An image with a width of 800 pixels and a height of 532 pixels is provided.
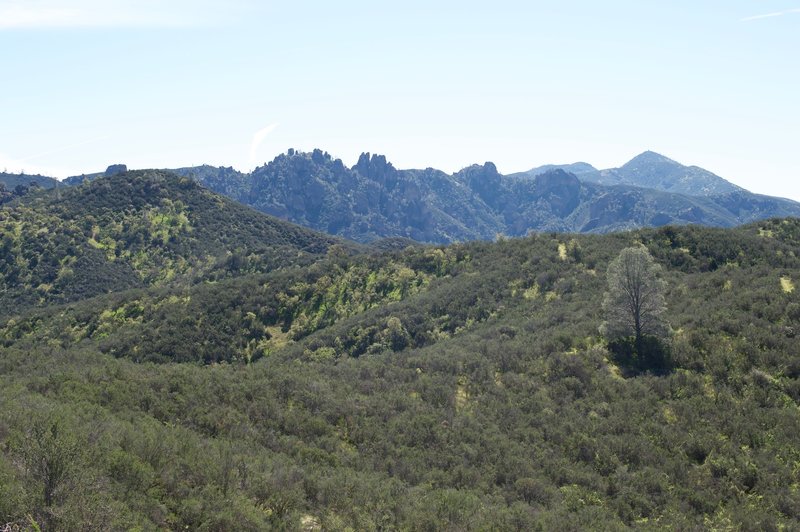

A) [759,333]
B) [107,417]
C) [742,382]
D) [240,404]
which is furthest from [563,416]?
[107,417]

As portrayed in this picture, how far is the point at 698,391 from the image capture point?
3703 centimetres

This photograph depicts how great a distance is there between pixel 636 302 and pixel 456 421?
22158 mm

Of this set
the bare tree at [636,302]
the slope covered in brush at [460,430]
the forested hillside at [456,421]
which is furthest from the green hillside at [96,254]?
the bare tree at [636,302]

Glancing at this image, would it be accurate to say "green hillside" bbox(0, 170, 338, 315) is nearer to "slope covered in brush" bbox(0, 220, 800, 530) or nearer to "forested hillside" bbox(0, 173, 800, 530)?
"forested hillside" bbox(0, 173, 800, 530)

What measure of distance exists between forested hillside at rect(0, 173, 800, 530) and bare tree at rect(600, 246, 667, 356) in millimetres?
2086

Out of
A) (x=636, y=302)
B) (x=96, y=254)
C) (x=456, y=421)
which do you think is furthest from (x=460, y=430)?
(x=96, y=254)

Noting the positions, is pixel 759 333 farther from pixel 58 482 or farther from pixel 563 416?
pixel 58 482

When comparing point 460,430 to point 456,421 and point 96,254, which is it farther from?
point 96,254

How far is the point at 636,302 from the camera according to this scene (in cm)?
4550

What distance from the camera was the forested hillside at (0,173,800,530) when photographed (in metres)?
19.0

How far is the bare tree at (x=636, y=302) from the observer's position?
45.1m

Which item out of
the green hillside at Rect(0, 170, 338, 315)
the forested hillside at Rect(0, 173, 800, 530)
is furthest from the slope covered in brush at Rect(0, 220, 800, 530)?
the green hillside at Rect(0, 170, 338, 315)

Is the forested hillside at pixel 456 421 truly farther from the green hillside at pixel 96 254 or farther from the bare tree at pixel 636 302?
the green hillside at pixel 96 254

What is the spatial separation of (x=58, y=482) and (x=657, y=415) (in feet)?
116
